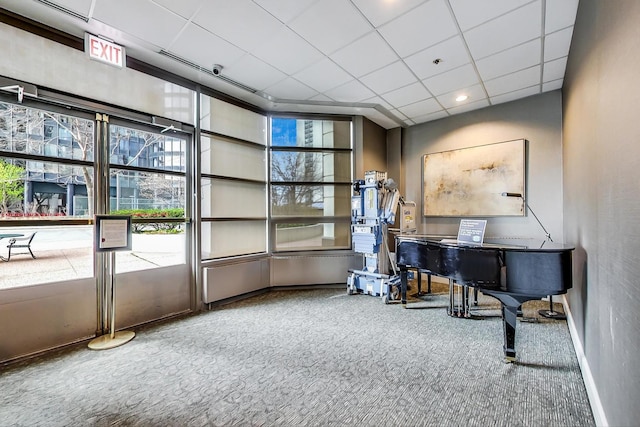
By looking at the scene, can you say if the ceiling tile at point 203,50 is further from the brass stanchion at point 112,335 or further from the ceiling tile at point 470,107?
the ceiling tile at point 470,107

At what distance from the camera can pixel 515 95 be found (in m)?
4.34

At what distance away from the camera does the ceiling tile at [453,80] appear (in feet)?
11.9

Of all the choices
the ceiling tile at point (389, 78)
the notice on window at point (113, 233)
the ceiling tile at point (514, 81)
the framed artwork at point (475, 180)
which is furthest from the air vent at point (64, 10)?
the framed artwork at point (475, 180)

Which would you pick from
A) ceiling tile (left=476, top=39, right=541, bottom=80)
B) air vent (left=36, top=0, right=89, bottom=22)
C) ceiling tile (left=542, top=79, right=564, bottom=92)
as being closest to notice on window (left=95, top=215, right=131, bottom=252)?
air vent (left=36, top=0, right=89, bottom=22)

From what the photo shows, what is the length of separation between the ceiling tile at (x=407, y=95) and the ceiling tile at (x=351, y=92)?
1.07 feet

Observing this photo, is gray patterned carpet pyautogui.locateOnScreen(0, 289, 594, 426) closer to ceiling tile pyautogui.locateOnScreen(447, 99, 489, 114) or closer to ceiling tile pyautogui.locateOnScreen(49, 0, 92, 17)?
ceiling tile pyautogui.locateOnScreen(49, 0, 92, 17)

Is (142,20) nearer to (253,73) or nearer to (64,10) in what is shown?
(64,10)

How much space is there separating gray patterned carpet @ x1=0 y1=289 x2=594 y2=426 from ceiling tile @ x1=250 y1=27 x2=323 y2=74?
3158 mm

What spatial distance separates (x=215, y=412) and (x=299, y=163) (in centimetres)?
393

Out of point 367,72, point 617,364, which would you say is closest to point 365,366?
point 617,364

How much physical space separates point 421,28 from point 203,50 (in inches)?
92.0

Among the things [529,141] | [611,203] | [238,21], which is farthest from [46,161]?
[529,141]

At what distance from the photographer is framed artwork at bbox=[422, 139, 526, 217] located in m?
4.50

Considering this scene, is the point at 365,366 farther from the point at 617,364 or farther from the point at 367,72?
the point at 367,72
